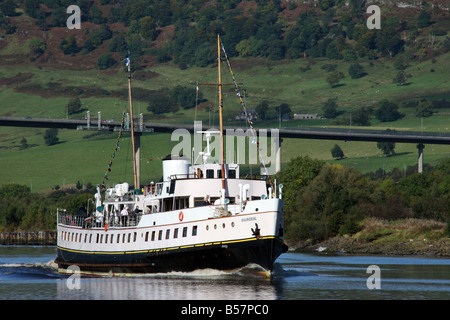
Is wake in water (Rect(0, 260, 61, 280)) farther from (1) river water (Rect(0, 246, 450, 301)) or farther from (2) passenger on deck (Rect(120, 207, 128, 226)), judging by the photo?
(2) passenger on deck (Rect(120, 207, 128, 226))

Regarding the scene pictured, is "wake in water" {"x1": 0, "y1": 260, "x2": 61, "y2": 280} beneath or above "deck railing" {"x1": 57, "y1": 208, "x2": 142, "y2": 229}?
beneath

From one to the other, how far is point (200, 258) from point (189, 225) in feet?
7.90

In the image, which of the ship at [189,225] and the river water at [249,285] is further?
the ship at [189,225]

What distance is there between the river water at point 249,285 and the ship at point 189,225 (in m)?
1.20

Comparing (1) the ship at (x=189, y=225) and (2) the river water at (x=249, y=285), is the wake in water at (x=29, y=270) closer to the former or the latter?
(2) the river water at (x=249, y=285)

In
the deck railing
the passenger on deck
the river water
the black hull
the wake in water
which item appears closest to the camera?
the river water

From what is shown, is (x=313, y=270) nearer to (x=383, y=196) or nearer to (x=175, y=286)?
(x=175, y=286)

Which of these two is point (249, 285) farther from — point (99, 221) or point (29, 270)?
point (29, 270)

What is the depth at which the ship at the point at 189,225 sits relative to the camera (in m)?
62.5

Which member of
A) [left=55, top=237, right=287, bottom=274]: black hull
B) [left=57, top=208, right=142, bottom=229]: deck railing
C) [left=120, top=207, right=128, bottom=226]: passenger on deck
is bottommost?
[left=55, top=237, right=287, bottom=274]: black hull

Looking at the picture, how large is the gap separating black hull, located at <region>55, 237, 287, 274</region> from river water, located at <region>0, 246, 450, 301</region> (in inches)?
23.0

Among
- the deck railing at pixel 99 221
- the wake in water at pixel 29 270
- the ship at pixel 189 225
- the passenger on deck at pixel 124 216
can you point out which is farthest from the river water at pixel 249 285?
the passenger on deck at pixel 124 216

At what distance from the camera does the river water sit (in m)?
57.3

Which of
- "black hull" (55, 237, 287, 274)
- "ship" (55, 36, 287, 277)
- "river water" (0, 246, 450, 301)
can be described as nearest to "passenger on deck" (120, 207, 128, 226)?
"ship" (55, 36, 287, 277)
